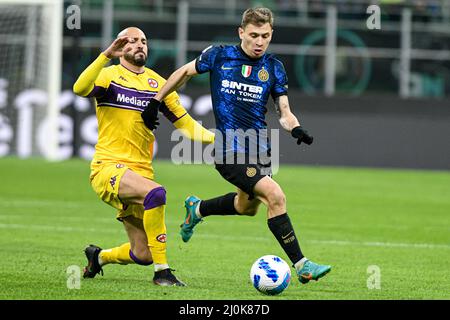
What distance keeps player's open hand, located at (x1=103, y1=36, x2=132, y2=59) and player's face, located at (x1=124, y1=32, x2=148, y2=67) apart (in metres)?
0.07

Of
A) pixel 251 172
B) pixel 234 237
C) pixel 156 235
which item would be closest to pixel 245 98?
pixel 251 172

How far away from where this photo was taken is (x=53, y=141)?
2305 cm

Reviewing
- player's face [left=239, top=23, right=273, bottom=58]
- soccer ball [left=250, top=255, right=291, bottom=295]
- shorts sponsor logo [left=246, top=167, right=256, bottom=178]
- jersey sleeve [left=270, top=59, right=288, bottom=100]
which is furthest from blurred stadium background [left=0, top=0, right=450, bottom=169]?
soccer ball [left=250, top=255, right=291, bottom=295]

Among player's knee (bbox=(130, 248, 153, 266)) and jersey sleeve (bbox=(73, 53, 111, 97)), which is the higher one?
jersey sleeve (bbox=(73, 53, 111, 97))

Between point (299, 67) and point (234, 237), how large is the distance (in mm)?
13407

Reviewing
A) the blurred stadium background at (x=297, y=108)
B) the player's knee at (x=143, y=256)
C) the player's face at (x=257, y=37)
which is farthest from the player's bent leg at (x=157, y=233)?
the blurred stadium background at (x=297, y=108)

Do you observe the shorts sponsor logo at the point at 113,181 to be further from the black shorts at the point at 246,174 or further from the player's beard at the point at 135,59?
the player's beard at the point at 135,59

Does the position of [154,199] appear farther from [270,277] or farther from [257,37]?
[257,37]

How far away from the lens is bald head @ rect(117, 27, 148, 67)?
8.81m

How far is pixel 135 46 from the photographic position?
892 centimetres

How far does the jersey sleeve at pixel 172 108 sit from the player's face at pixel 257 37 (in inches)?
33.4

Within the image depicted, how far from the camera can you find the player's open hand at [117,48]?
28.1 ft

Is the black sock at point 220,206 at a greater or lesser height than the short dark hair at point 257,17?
lesser

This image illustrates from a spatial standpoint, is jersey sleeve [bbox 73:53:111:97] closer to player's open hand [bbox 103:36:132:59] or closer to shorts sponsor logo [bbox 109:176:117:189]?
player's open hand [bbox 103:36:132:59]
